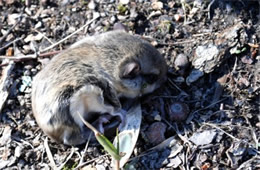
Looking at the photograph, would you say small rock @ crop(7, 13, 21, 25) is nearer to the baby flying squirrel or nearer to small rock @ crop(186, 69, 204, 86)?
the baby flying squirrel

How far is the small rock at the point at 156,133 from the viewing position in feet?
18.5

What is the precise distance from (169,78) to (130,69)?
0.55 m

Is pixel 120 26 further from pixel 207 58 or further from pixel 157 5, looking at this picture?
pixel 207 58

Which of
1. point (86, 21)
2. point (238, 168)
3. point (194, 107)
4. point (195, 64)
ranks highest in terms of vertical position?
point (86, 21)

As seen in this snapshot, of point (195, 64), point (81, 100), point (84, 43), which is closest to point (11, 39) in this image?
point (84, 43)

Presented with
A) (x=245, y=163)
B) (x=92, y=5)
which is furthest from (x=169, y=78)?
(x=92, y=5)

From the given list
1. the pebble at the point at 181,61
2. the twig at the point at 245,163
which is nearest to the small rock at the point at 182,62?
the pebble at the point at 181,61

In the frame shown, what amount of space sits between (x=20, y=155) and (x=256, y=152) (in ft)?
8.30

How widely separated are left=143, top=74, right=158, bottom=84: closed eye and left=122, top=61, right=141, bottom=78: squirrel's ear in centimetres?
17

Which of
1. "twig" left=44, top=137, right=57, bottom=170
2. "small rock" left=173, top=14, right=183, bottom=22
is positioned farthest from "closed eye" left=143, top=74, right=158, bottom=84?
"twig" left=44, top=137, right=57, bottom=170

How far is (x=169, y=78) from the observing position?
6.12 meters

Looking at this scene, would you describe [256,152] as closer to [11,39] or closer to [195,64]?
[195,64]

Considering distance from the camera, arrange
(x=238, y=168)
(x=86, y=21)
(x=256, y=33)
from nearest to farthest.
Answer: (x=238, y=168) → (x=256, y=33) → (x=86, y=21)

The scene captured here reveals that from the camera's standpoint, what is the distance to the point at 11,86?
6.32 meters
